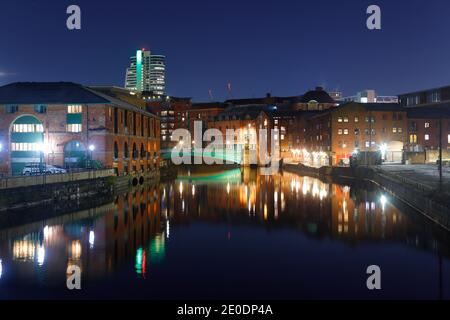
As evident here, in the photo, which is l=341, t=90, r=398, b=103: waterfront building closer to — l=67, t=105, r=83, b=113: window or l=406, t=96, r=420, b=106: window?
l=406, t=96, r=420, b=106: window

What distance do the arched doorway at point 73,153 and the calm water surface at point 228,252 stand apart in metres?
9.82

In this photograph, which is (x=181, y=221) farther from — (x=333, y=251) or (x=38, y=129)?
(x=38, y=129)

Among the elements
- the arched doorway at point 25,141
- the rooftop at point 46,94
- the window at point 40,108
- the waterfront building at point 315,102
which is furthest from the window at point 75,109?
the waterfront building at point 315,102

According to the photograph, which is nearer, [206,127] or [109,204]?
[109,204]

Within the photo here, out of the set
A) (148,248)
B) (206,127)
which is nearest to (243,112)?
(206,127)

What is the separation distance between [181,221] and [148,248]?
9594mm

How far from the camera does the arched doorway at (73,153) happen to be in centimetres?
4988

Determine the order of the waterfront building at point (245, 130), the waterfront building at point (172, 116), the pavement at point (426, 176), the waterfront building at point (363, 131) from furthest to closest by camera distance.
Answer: the waterfront building at point (172, 116), the waterfront building at point (245, 130), the waterfront building at point (363, 131), the pavement at point (426, 176)

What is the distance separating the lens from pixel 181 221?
3594 centimetres

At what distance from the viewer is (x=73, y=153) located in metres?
50.5

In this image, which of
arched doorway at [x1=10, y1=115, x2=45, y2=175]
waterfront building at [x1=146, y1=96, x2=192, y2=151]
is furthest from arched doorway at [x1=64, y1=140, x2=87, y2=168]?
waterfront building at [x1=146, y1=96, x2=192, y2=151]

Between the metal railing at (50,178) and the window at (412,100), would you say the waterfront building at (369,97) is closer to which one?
the window at (412,100)

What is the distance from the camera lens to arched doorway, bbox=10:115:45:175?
165 feet
